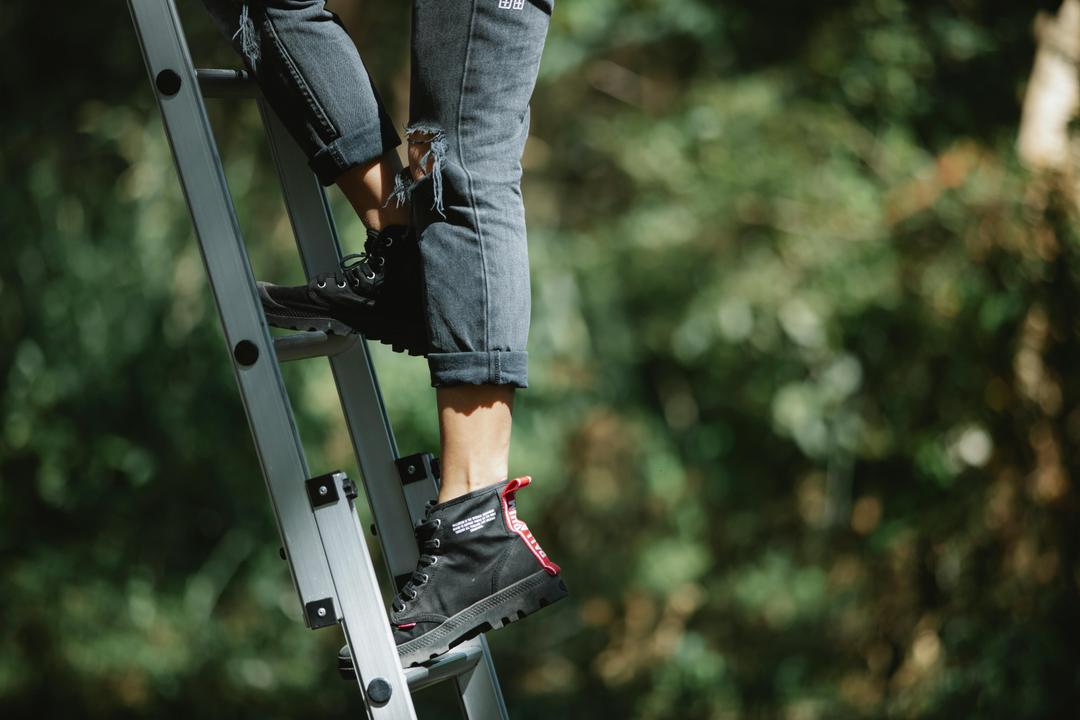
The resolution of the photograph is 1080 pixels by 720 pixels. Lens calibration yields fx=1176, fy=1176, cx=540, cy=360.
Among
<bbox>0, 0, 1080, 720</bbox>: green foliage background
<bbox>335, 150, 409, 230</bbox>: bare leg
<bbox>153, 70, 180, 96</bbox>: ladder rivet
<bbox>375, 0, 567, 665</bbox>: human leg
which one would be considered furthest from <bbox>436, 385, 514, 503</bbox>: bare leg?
<bbox>0, 0, 1080, 720</bbox>: green foliage background

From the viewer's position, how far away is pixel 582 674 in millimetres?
4012

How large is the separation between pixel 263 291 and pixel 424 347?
19 cm

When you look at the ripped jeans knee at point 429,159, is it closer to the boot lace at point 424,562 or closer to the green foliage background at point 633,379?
the boot lace at point 424,562

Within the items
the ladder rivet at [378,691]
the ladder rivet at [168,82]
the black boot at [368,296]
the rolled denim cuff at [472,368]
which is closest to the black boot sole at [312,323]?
the black boot at [368,296]

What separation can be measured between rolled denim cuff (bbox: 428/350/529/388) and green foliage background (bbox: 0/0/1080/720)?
2.53 metres

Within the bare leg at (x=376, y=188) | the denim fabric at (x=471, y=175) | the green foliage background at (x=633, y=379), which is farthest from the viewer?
the green foliage background at (x=633, y=379)

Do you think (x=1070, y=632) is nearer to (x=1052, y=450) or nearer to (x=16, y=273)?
(x=1052, y=450)

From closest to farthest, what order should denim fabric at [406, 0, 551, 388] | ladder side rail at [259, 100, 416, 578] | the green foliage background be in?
denim fabric at [406, 0, 551, 388]
ladder side rail at [259, 100, 416, 578]
the green foliage background

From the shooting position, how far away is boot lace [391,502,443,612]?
4.21 ft

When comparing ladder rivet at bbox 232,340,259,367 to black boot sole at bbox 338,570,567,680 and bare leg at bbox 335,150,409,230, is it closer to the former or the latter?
bare leg at bbox 335,150,409,230

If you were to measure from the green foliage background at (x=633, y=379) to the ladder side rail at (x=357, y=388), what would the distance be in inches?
89.0

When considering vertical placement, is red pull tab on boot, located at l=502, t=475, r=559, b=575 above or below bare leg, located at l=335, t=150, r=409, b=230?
below

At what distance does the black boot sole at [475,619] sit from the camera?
4.18 feet

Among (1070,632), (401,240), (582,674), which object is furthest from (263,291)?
(582,674)
